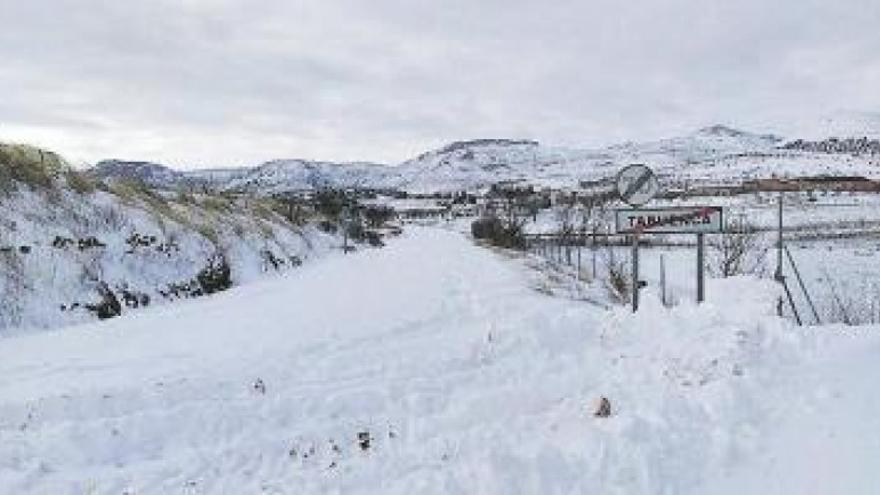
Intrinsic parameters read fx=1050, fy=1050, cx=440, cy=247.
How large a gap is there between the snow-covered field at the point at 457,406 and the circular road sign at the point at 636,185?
1.64 m

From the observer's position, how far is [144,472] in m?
8.64

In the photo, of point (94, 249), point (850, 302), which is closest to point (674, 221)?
point (850, 302)

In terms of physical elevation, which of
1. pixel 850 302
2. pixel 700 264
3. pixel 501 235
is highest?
pixel 700 264

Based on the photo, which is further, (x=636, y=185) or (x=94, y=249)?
(x=94, y=249)

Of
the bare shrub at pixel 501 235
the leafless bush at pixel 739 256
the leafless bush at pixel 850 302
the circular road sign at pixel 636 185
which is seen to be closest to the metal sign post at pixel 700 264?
the circular road sign at pixel 636 185

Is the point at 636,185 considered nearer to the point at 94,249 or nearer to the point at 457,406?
the point at 457,406

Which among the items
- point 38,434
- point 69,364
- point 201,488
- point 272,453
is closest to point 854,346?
point 272,453

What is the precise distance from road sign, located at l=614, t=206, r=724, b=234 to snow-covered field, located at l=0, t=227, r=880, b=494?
111cm

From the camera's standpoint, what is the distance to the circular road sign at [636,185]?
15.1 metres

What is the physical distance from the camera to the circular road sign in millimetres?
15086

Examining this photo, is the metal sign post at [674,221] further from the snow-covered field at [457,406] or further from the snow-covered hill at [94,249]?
the snow-covered hill at [94,249]

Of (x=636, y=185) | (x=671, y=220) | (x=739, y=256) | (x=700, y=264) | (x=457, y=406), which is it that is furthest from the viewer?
(x=739, y=256)

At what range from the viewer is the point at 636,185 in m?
15.1

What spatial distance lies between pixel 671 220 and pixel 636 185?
708 mm
